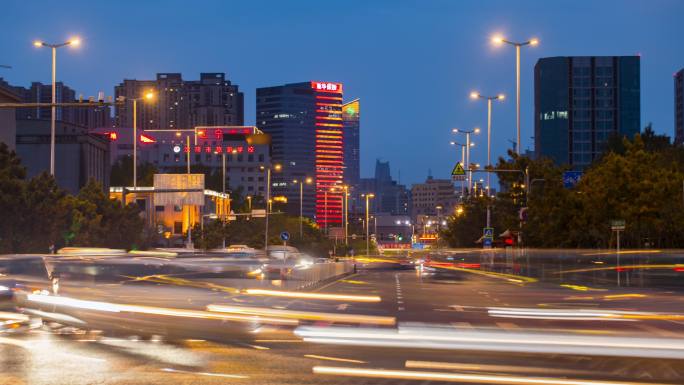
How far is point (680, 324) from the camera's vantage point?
1820 cm

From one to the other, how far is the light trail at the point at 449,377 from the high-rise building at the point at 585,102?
5429 inches

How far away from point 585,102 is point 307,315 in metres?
133

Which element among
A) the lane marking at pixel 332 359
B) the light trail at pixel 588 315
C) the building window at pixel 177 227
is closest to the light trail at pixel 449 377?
the lane marking at pixel 332 359

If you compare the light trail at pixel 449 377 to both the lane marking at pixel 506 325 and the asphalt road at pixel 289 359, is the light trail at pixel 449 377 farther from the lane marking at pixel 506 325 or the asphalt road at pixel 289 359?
the lane marking at pixel 506 325

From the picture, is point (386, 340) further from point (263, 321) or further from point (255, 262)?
point (255, 262)

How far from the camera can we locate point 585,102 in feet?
473

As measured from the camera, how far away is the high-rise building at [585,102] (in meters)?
143

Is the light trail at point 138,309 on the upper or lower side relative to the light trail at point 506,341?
lower

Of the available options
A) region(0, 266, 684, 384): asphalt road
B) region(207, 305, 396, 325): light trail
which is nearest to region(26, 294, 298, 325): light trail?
region(207, 305, 396, 325): light trail

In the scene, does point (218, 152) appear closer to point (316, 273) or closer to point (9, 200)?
point (9, 200)

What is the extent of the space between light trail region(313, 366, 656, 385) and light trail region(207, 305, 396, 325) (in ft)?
20.1

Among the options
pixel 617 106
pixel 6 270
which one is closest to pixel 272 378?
pixel 6 270

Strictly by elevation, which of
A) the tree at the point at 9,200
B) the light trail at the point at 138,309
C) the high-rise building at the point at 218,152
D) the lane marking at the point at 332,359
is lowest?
the light trail at the point at 138,309

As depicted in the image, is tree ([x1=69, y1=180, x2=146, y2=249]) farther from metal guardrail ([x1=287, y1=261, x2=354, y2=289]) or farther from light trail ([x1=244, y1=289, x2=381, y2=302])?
light trail ([x1=244, y1=289, x2=381, y2=302])
